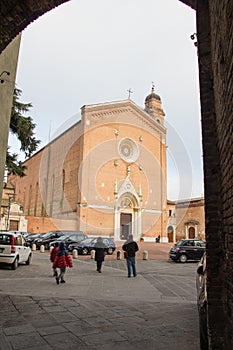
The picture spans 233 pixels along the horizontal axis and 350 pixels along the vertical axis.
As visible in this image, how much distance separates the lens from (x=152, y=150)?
38.0m

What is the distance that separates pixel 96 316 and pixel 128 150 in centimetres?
3100

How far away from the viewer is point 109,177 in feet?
109

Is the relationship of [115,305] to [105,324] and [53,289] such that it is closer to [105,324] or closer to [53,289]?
[105,324]

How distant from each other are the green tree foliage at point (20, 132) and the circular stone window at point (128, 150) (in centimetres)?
2326

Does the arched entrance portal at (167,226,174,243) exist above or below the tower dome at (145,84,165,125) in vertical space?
below

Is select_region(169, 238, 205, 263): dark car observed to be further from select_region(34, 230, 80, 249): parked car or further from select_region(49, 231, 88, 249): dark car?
select_region(34, 230, 80, 249): parked car

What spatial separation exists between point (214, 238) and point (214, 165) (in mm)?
889

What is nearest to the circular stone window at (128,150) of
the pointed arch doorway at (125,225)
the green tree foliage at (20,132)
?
the pointed arch doorway at (125,225)

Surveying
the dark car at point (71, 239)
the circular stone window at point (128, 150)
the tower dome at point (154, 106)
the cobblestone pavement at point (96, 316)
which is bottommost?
the cobblestone pavement at point (96, 316)

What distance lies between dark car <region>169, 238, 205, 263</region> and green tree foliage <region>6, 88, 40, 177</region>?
9763 millimetres

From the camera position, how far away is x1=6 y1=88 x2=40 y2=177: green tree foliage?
36.5ft

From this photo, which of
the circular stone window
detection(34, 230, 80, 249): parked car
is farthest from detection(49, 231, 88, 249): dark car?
the circular stone window

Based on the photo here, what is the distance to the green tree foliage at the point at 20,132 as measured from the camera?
36.5ft

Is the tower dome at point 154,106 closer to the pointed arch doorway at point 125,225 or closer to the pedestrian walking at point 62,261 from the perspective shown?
the pointed arch doorway at point 125,225
